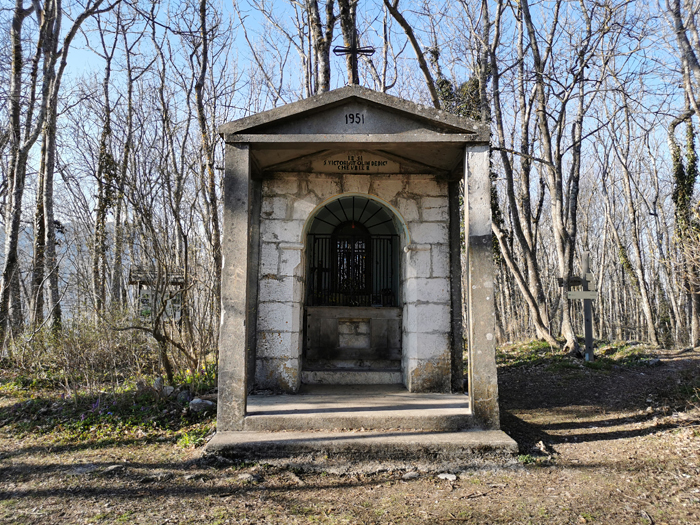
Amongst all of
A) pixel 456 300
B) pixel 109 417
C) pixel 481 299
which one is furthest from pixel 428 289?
pixel 109 417

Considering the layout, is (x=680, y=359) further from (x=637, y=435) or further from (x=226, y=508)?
(x=226, y=508)

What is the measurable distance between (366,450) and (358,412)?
57 centimetres

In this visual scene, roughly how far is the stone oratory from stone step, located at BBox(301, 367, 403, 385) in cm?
2

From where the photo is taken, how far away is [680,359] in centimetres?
899

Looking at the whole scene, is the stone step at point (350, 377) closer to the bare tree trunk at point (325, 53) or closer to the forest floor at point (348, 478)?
the forest floor at point (348, 478)

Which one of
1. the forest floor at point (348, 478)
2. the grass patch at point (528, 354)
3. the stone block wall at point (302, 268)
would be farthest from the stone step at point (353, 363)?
the grass patch at point (528, 354)

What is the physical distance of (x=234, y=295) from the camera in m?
4.55

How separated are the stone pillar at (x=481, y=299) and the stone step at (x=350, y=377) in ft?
6.96

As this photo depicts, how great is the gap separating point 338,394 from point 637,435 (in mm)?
3397

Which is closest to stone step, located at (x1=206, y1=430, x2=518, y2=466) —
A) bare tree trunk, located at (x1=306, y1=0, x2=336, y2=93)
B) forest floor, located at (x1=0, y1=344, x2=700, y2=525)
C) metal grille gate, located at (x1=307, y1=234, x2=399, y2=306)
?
forest floor, located at (x1=0, y1=344, x2=700, y2=525)

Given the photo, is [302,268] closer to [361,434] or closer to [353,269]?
[353,269]

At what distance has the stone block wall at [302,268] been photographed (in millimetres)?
5957

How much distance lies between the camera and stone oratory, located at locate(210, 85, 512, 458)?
15.0ft

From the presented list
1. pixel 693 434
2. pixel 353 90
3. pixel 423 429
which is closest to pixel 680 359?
pixel 693 434
